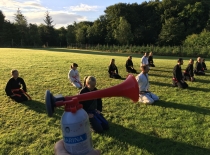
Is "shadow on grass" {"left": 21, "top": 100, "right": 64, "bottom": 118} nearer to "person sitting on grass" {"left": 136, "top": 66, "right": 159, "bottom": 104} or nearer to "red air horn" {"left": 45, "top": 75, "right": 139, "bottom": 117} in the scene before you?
"person sitting on grass" {"left": 136, "top": 66, "right": 159, "bottom": 104}

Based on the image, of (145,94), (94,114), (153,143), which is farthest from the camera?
(145,94)

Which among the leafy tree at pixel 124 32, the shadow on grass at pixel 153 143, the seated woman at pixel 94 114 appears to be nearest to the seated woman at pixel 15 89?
the seated woman at pixel 94 114

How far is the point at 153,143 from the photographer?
19.2ft

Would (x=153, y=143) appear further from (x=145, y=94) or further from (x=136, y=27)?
(x=136, y=27)

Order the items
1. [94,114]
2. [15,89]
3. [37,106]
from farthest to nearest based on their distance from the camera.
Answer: [15,89], [37,106], [94,114]

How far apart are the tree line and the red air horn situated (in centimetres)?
6415

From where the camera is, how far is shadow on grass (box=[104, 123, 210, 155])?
548cm

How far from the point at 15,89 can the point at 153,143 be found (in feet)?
22.2

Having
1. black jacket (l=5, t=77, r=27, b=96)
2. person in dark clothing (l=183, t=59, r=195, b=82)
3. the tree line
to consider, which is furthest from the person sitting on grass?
the tree line

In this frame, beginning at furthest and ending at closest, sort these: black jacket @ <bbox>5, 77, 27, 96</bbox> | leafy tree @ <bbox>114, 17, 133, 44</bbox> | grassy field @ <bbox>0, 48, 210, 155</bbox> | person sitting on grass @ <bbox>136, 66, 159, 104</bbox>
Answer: leafy tree @ <bbox>114, 17, 133, 44</bbox>, black jacket @ <bbox>5, 77, 27, 96</bbox>, person sitting on grass @ <bbox>136, 66, 159, 104</bbox>, grassy field @ <bbox>0, 48, 210, 155</bbox>

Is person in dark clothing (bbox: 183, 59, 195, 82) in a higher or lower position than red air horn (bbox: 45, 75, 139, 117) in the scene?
lower

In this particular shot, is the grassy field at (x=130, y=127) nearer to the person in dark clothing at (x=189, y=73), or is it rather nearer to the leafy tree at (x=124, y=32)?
the person in dark clothing at (x=189, y=73)

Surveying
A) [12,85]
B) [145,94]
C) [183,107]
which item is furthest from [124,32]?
[183,107]

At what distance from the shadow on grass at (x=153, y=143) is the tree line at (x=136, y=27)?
2387 inches
